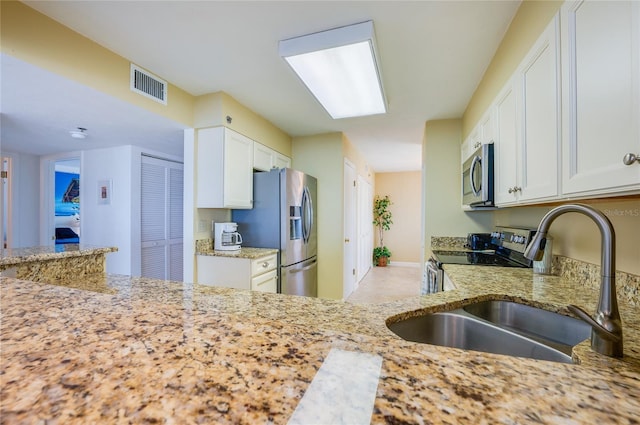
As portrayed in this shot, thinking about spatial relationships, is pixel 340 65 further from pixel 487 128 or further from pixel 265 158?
pixel 265 158

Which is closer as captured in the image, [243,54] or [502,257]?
[243,54]

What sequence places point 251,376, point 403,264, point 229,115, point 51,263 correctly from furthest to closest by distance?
point 403,264 < point 229,115 < point 51,263 < point 251,376

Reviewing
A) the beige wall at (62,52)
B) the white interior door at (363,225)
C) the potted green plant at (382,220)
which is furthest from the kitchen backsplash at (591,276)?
the potted green plant at (382,220)

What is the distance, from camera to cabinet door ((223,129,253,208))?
8.36 feet

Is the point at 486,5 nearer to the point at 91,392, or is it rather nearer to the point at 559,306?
the point at 559,306

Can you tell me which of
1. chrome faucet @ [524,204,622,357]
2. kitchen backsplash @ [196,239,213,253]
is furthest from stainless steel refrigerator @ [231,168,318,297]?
chrome faucet @ [524,204,622,357]

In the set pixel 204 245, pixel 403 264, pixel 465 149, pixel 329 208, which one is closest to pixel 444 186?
pixel 465 149

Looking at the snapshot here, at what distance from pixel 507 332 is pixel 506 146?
1116 millimetres

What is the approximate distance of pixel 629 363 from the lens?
2.05ft

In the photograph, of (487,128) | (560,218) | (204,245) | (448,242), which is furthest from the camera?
(448,242)

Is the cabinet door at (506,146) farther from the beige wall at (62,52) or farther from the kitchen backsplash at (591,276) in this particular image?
the beige wall at (62,52)

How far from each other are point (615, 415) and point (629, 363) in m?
0.53

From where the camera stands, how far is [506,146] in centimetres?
160

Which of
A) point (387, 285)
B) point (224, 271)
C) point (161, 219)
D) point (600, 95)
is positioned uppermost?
point (600, 95)
